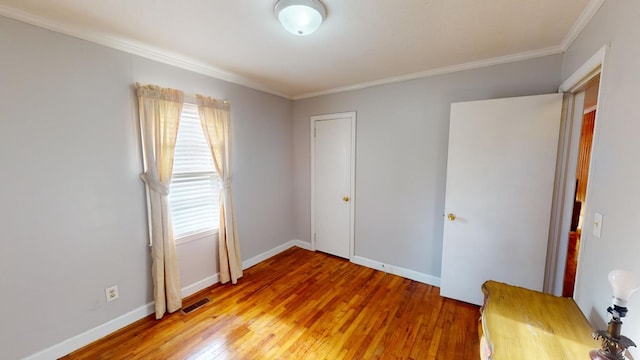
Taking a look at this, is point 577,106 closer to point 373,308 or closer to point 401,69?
point 401,69

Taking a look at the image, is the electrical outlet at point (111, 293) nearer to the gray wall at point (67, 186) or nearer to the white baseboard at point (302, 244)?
the gray wall at point (67, 186)

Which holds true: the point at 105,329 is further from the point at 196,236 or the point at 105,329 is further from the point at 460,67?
the point at 460,67

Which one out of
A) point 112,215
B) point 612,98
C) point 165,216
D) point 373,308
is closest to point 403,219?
point 373,308

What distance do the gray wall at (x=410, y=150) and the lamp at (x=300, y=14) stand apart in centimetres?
158

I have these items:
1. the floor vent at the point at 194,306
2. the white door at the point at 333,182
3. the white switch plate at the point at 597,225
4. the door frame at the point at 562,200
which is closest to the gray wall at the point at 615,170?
→ the white switch plate at the point at 597,225

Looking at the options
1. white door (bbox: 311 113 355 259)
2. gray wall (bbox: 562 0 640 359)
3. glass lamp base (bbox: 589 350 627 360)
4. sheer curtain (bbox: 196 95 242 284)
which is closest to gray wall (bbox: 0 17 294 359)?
sheer curtain (bbox: 196 95 242 284)

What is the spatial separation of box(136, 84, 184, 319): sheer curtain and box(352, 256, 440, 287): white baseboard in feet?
7.08

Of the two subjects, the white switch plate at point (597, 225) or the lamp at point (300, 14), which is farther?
the lamp at point (300, 14)

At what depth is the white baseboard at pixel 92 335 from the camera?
1717 mm

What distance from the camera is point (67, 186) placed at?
1760mm

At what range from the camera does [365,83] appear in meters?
2.98

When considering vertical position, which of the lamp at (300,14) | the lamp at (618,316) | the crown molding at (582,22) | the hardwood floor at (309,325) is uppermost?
the crown molding at (582,22)

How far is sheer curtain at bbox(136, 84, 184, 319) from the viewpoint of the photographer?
6.82 feet

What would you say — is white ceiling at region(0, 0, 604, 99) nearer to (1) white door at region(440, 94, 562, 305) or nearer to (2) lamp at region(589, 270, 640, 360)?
(1) white door at region(440, 94, 562, 305)
